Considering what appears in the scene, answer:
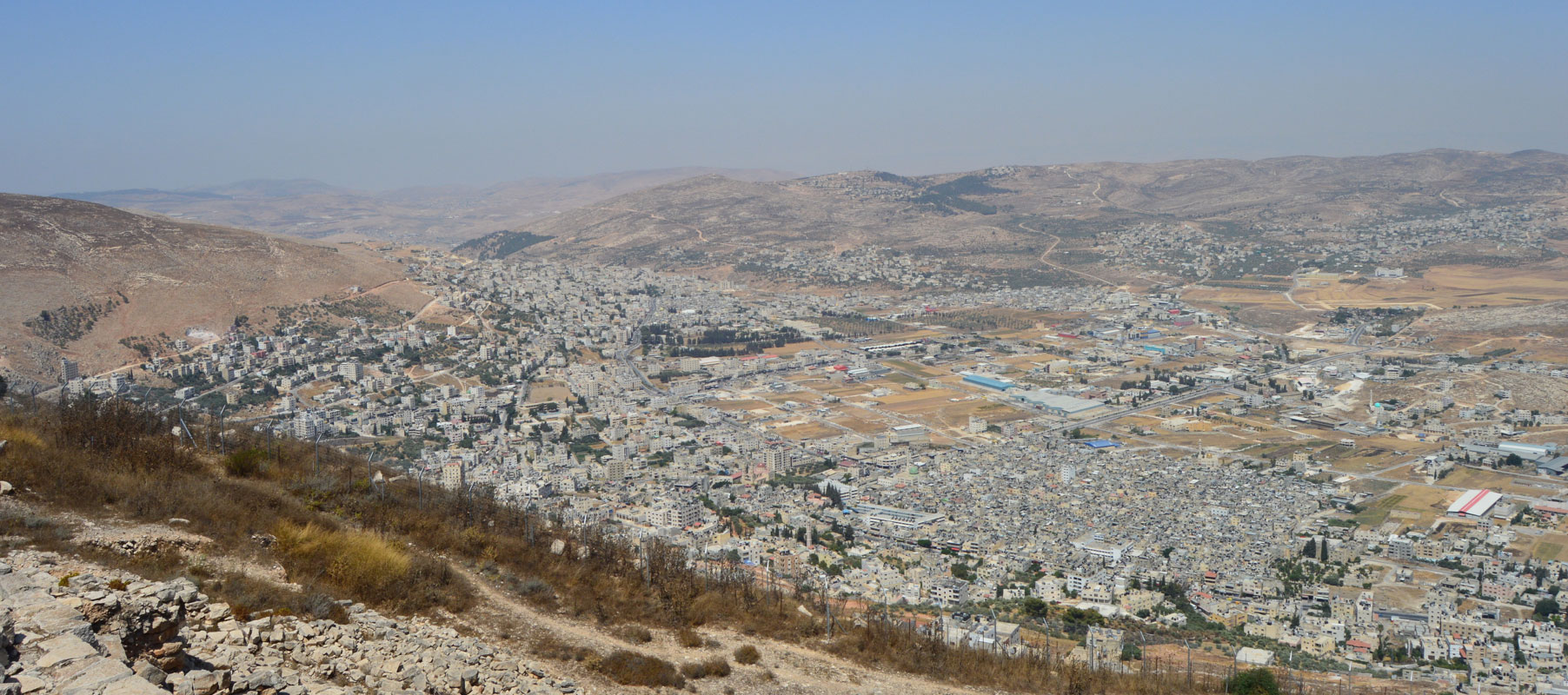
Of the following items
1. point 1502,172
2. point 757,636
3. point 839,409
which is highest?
point 1502,172

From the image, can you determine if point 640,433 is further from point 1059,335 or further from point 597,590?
point 1059,335

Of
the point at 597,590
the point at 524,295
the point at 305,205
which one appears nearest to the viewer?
the point at 597,590

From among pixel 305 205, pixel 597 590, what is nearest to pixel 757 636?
pixel 597 590

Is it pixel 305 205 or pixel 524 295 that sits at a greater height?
pixel 305 205

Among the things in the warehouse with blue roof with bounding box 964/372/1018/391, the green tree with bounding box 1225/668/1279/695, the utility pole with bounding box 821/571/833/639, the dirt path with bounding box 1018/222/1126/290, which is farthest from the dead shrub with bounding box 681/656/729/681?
the dirt path with bounding box 1018/222/1126/290

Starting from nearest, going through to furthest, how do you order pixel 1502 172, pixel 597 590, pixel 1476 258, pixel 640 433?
pixel 597 590 → pixel 640 433 → pixel 1476 258 → pixel 1502 172

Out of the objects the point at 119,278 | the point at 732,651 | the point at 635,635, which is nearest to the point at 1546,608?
the point at 732,651

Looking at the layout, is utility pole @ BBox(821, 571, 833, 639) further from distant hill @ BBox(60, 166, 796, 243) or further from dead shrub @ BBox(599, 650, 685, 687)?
distant hill @ BBox(60, 166, 796, 243)
